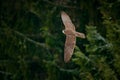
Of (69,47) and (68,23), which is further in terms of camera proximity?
(68,23)

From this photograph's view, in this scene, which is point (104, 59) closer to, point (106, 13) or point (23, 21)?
point (106, 13)

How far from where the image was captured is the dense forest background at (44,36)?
4930 millimetres

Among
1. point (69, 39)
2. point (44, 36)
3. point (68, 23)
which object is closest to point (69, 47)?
point (69, 39)

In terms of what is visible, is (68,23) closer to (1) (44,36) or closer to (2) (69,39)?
(2) (69,39)

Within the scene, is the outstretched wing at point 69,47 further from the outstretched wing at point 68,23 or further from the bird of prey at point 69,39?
the outstretched wing at point 68,23

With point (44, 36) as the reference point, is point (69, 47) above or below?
above

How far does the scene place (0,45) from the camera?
6082mm

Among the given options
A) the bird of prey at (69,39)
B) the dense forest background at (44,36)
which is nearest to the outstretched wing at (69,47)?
the bird of prey at (69,39)

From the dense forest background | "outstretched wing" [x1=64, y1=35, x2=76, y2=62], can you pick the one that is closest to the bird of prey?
"outstretched wing" [x1=64, y1=35, x2=76, y2=62]

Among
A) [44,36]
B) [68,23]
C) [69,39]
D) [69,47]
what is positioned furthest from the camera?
[44,36]

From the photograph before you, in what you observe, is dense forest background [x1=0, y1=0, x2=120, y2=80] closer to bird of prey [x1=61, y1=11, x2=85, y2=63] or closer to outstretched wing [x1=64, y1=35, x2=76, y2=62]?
bird of prey [x1=61, y1=11, x2=85, y2=63]

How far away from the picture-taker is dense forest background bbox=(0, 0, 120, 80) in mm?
4930

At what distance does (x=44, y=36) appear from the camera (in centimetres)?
595

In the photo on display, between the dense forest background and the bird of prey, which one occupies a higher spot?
the bird of prey
